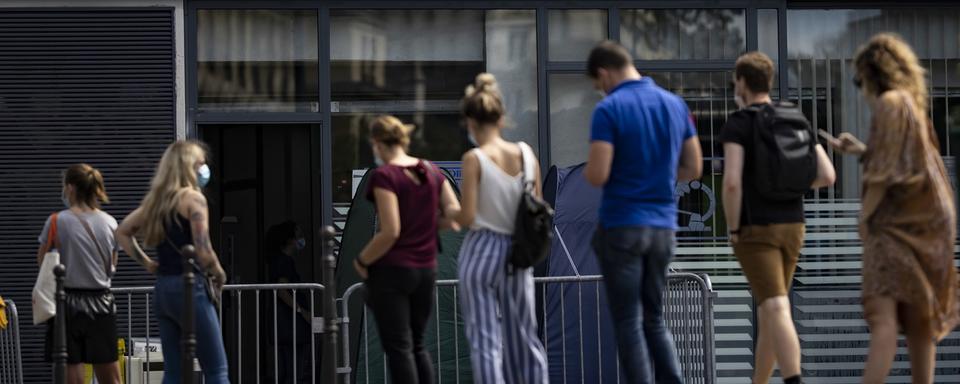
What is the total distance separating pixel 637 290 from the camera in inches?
262

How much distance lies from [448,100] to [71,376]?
15.1 feet

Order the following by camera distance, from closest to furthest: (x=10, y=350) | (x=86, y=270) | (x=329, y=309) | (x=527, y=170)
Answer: (x=527, y=170)
(x=329, y=309)
(x=86, y=270)
(x=10, y=350)

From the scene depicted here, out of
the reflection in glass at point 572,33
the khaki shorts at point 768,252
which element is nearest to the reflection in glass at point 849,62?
the reflection in glass at point 572,33

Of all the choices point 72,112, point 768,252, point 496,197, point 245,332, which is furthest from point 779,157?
point 72,112

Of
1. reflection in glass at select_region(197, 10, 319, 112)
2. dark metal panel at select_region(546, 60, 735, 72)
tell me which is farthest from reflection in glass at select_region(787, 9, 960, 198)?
reflection in glass at select_region(197, 10, 319, 112)

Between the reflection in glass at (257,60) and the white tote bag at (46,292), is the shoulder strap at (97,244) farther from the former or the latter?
the reflection in glass at (257,60)

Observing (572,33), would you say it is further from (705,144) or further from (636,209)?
(636,209)

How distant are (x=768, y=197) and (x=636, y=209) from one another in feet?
2.89

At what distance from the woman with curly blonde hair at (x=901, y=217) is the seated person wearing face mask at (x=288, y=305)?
5500 millimetres

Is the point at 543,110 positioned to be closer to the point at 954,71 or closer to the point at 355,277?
the point at 355,277

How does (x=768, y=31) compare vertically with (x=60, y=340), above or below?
above

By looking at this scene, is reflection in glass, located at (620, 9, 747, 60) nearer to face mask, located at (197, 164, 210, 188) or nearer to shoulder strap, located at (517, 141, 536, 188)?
face mask, located at (197, 164, 210, 188)

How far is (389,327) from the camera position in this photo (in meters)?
7.03

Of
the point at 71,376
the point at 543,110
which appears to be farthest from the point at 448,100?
the point at 71,376
